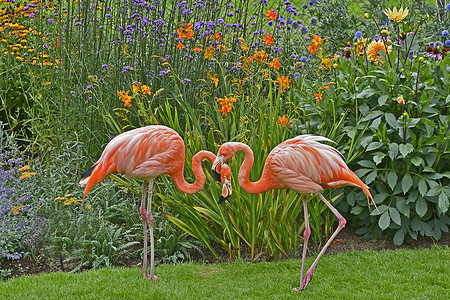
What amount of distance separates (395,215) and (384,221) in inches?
4.2

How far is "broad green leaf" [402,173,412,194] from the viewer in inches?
159

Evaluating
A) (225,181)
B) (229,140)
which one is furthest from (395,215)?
(225,181)

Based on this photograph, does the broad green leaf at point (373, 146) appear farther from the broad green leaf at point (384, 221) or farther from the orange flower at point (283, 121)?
the orange flower at point (283, 121)

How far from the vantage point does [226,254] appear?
4.20 meters

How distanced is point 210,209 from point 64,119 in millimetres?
1971

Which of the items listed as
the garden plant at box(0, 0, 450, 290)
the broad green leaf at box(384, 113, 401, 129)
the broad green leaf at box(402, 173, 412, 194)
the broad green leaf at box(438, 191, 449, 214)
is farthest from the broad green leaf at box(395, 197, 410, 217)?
the broad green leaf at box(384, 113, 401, 129)

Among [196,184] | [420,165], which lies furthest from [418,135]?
[196,184]

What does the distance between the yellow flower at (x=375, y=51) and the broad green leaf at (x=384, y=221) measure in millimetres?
1343

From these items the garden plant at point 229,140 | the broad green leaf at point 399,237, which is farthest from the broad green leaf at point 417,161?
the broad green leaf at point 399,237

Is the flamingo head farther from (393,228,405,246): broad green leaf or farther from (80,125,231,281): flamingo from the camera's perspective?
(393,228,405,246): broad green leaf

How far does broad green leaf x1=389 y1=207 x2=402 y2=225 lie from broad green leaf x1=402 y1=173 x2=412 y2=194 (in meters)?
0.18

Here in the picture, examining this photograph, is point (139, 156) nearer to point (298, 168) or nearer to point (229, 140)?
point (298, 168)

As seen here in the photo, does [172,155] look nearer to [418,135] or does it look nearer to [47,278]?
[47,278]

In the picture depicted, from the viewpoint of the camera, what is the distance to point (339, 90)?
4555 millimetres
